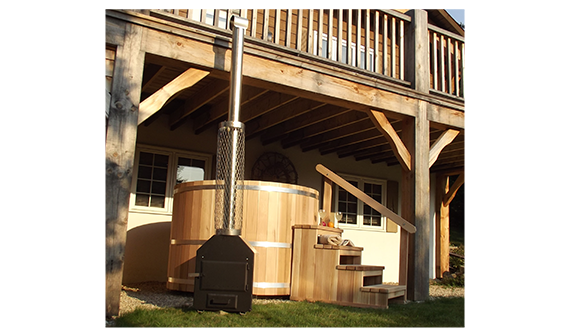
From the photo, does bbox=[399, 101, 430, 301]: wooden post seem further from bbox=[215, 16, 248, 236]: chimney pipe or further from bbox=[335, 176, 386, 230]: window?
bbox=[335, 176, 386, 230]: window

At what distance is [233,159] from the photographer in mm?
4023

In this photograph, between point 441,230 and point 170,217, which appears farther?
point 441,230

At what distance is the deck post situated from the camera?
5477 millimetres

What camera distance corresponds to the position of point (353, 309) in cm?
448

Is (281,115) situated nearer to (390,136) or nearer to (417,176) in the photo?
(390,136)

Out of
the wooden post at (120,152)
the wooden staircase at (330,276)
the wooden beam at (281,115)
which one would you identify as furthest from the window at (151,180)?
the wooden post at (120,152)

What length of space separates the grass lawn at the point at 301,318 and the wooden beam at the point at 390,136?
5.53 feet

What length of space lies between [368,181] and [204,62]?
5.47m

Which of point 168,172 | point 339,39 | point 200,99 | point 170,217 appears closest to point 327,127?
point 339,39

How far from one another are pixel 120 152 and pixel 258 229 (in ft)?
5.27

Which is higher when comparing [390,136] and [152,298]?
[390,136]
